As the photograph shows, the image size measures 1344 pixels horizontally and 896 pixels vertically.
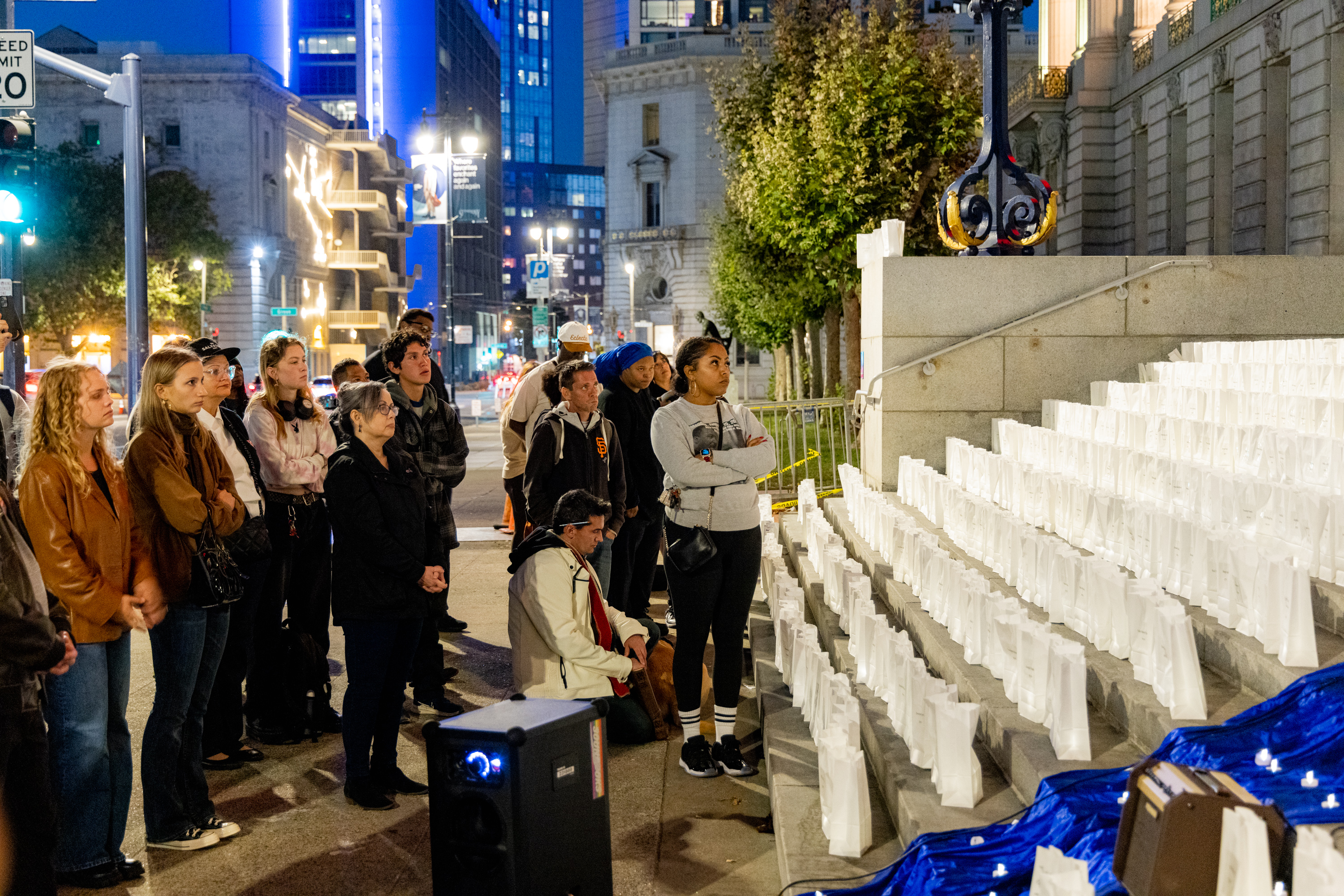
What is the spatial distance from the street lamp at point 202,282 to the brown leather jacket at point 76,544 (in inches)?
2013

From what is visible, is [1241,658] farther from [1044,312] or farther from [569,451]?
[1044,312]

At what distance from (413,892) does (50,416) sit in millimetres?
2303

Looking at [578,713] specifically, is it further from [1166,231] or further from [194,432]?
[1166,231]

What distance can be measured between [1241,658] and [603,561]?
11.8ft

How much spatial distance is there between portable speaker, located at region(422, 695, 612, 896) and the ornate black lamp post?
7917mm

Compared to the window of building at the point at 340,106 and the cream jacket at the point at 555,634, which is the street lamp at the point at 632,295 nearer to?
the window of building at the point at 340,106

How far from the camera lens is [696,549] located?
5.81 meters

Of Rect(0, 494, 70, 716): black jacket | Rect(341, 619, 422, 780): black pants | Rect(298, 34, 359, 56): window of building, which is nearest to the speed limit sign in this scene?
Rect(341, 619, 422, 780): black pants

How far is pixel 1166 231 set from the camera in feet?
95.5

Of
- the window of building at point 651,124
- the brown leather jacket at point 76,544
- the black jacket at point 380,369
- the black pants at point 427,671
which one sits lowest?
the black pants at point 427,671

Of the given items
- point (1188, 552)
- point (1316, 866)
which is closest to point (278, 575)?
point (1188, 552)

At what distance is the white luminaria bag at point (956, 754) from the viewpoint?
436 cm

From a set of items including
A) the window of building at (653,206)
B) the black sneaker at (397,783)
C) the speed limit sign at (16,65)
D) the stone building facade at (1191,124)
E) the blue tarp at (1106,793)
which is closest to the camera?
the blue tarp at (1106,793)

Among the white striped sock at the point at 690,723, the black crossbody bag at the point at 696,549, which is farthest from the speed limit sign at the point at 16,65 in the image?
the white striped sock at the point at 690,723
